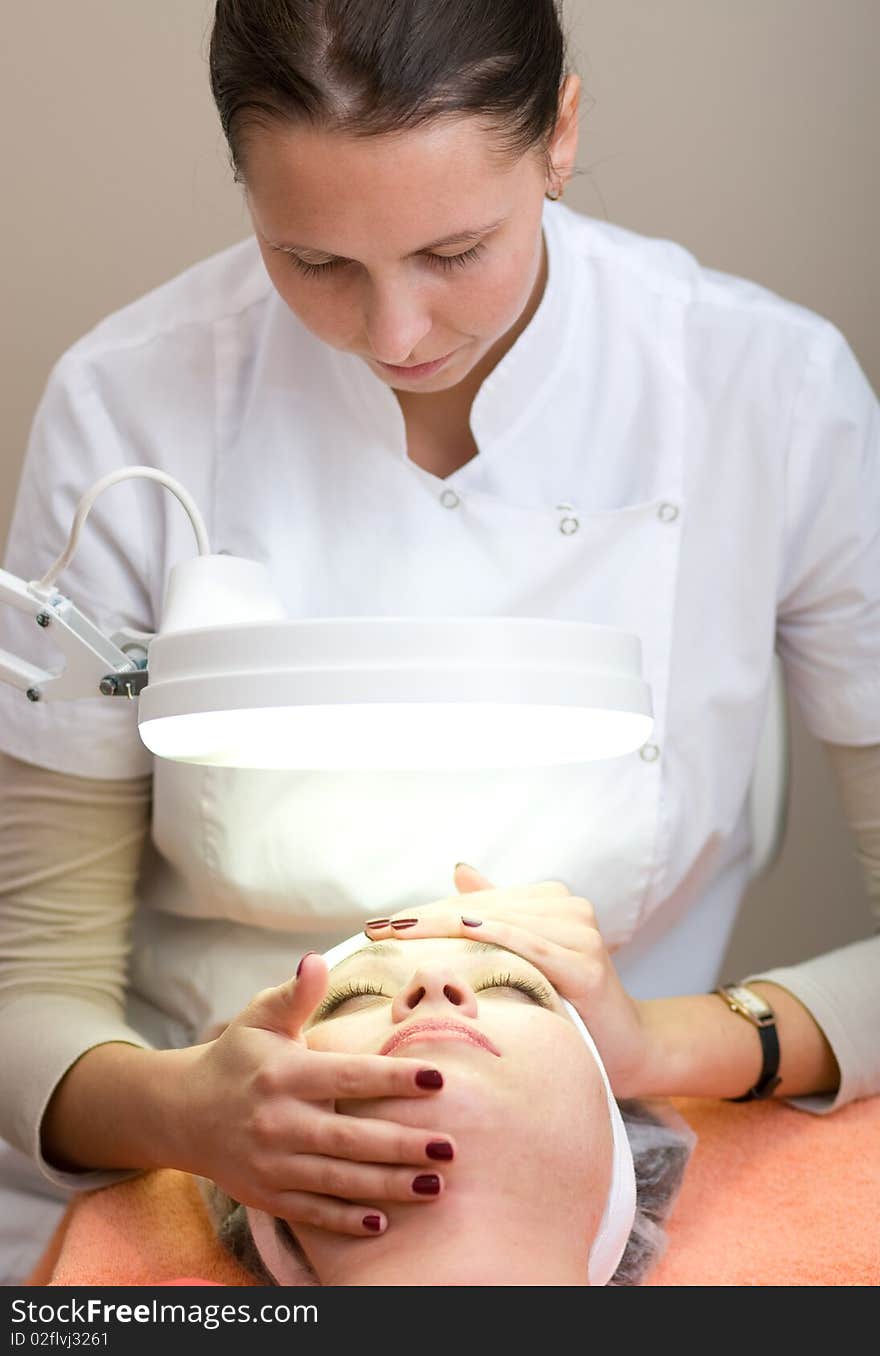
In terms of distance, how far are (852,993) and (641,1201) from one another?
1.10ft

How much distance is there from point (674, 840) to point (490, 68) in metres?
0.79

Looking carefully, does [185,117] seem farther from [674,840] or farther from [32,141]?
[674,840]

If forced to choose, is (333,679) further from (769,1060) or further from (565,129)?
(769,1060)

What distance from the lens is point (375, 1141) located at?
1.05 m

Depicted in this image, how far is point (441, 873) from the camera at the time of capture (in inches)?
58.6

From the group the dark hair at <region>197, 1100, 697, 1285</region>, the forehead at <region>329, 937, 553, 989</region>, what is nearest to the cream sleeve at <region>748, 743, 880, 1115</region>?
the dark hair at <region>197, 1100, 697, 1285</region>

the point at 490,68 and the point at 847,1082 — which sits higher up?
the point at 490,68

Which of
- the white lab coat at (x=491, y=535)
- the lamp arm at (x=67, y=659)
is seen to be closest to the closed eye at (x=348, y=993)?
the white lab coat at (x=491, y=535)

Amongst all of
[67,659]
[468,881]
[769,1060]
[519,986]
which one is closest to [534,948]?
[519,986]

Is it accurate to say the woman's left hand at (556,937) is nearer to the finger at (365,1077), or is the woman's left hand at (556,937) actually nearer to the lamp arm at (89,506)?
the finger at (365,1077)

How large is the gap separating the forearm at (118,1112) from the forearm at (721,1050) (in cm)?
43

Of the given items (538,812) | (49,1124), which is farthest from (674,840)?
(49,1124)

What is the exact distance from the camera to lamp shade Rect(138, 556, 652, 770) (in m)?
0.83

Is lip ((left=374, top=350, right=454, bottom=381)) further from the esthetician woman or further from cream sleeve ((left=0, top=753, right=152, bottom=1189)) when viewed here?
cream sleeve ((left=0, top=753, right=152, bottom=1189))
